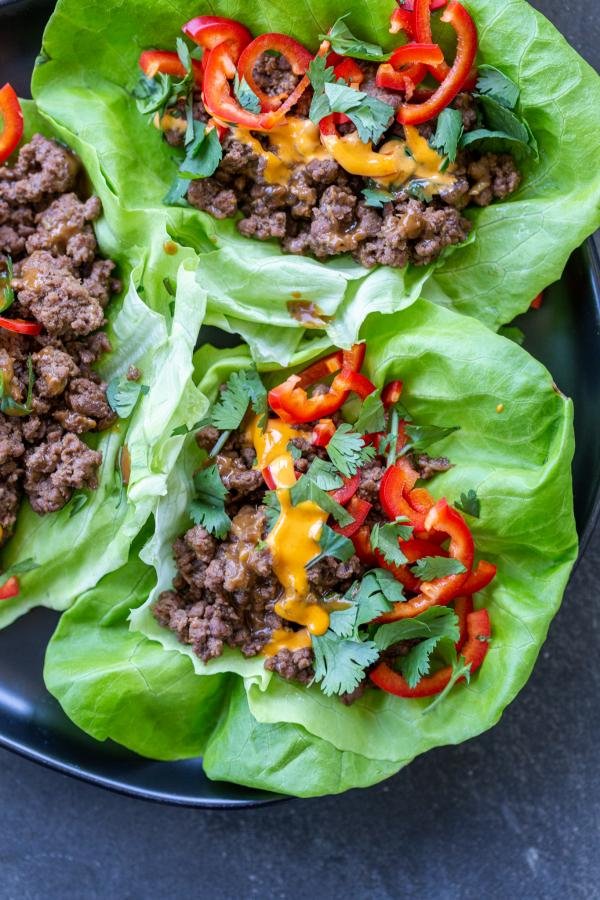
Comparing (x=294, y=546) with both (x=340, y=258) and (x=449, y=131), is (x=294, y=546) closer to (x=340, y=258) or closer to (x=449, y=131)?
(x=340, y=258)

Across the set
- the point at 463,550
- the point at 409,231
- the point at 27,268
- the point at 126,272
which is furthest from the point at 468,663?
the point at 27,268

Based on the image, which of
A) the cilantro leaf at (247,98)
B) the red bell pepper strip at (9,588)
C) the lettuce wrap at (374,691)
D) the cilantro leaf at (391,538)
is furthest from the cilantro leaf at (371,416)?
the red bell pepper strip at (9,588)

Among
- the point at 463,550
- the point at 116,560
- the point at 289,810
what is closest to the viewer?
the point at 463,550

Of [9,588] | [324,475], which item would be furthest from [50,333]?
[324,475]

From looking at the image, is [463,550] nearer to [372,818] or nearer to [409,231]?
[409,231]

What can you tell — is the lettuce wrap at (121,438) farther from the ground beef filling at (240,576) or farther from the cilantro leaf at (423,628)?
the cilantro leaf at (423,628)

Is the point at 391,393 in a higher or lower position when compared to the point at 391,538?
higher
